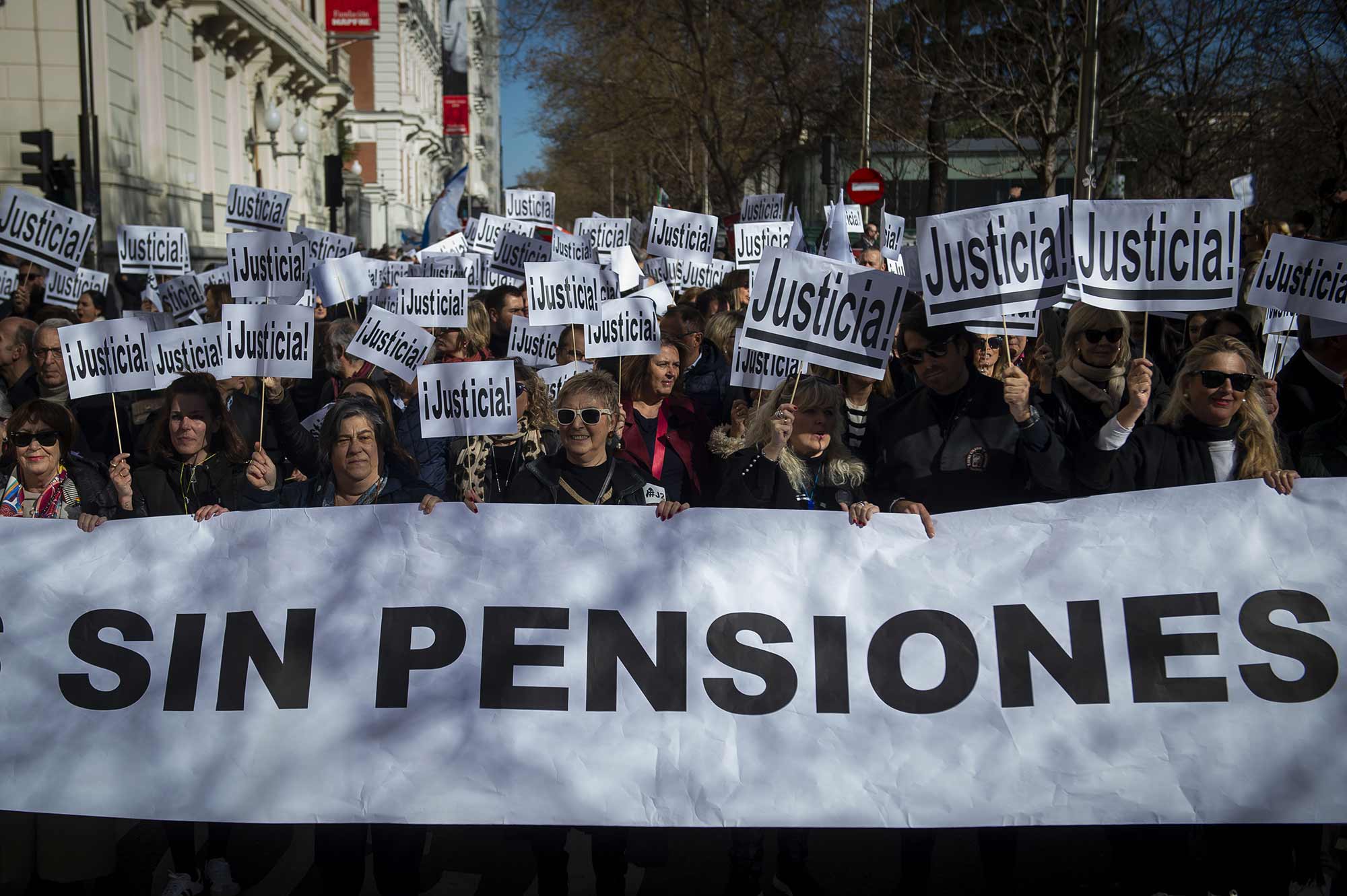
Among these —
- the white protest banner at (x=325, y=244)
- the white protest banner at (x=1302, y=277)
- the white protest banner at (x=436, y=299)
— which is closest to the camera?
the white protest banner at (x=1302, y=277)

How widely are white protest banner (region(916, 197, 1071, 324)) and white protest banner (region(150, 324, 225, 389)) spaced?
10.7 feet

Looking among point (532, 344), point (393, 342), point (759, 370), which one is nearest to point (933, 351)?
point (759, 370)

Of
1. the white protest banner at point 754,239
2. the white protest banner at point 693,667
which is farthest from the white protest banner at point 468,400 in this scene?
the white protest banner at point 754,239

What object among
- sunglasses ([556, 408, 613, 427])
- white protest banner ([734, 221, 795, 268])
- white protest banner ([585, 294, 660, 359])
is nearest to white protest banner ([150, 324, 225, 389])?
white protest banner ([585, 294, 660, 359])

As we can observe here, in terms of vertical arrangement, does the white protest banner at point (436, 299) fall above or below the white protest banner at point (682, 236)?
below

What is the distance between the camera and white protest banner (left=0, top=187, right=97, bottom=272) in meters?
8.99

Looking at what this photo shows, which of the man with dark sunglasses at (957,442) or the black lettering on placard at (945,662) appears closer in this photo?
the black lettering on placard at (945,662)

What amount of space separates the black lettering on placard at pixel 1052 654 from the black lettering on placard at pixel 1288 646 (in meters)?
0.40

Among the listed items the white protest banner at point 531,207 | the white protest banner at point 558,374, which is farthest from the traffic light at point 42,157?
the white protest banner at point 558,374

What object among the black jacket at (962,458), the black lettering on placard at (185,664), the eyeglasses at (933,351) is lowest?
the black lettering on placard at (185,664)

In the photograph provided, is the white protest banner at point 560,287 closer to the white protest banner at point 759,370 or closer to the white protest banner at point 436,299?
the white protest banner at point 436,299

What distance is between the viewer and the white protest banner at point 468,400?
17.0 feet

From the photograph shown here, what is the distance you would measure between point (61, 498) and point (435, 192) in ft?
270

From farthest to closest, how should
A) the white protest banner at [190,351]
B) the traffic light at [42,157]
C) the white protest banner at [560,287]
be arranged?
the traffic light at [42,157]
the white protest banner at [560,287]
the white protest banner at [190,351]
